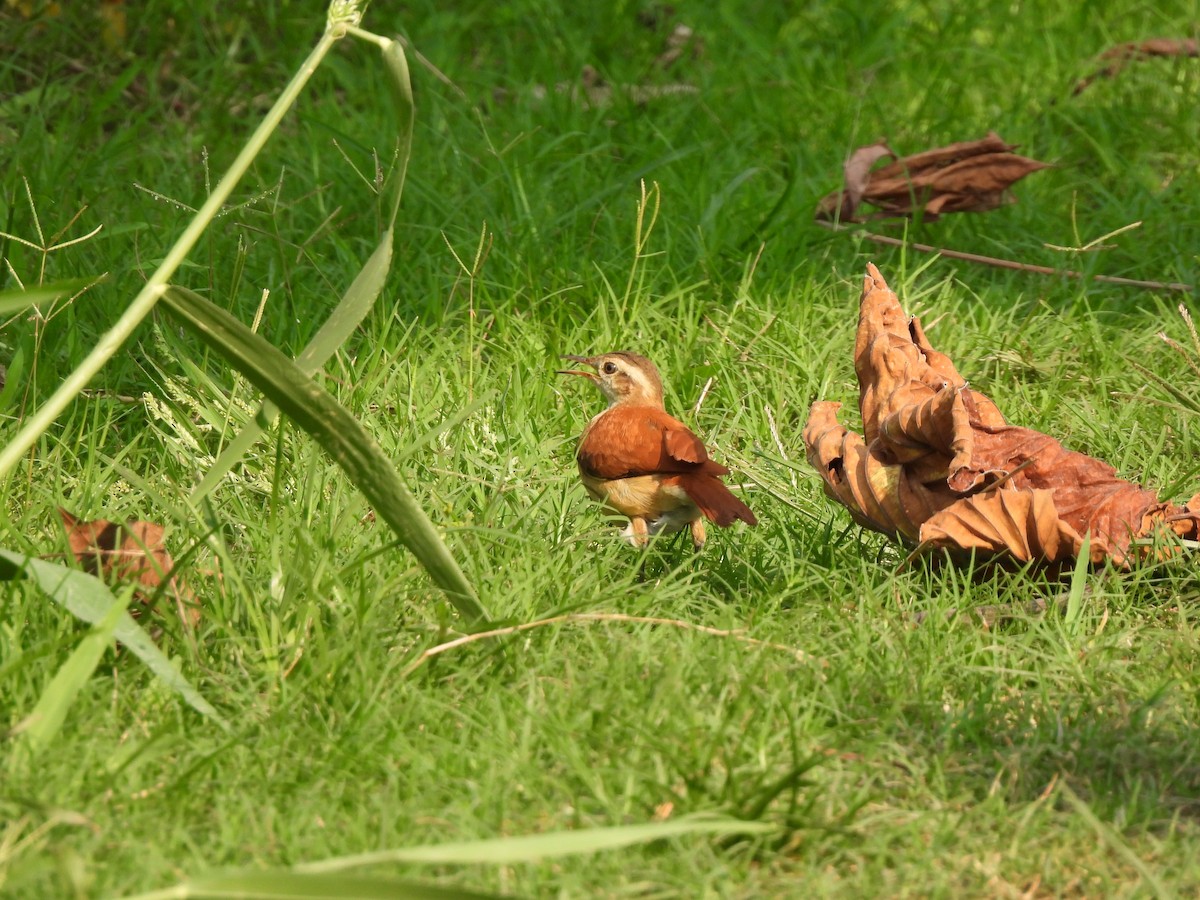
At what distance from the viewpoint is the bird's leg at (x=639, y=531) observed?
144 inches

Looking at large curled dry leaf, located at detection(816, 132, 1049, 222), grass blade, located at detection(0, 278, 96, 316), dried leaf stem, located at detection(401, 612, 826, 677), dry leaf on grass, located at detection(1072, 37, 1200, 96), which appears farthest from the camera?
dry leaf on grass, located at detection(1072, 37, 1200, 96)

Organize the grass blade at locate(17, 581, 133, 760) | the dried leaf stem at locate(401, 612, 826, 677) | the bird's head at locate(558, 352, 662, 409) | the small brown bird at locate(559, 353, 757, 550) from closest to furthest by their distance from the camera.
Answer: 1. the grass blade at locate(17, 581, 133, 760)
2. the dried leaf stem at locate(401, 612, 826, 677)
3. the small brown bird at locate(559, 353, 757, 550)
4. the bird's head at locate(558, 352, 662, 409)

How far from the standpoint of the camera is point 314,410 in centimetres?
272

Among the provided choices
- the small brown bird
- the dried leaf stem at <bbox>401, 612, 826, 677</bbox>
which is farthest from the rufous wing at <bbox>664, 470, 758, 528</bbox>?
the dried leaf stem at <bbox>401, 612, 826, 677</bbox>

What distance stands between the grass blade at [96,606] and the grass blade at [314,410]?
0.45 meters

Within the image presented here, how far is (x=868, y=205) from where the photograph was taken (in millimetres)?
5480

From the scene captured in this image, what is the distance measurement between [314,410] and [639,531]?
1193mm

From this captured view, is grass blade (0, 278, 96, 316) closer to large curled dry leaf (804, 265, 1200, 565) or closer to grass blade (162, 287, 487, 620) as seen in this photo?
grass blade (162, 287, 487, 620)

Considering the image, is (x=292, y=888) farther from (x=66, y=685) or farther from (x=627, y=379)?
(x=627, y=379)

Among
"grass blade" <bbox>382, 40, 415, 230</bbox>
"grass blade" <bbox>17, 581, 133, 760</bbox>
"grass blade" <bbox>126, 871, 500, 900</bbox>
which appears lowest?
"grass blade" <bbox>17, 581, 133, 760</bbox>

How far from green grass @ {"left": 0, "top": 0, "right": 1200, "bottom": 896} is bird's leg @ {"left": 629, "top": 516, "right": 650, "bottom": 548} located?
1.5 inches

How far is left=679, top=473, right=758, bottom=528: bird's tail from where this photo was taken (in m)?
3.50

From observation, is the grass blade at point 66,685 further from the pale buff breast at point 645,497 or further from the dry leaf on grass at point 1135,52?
the dry leaf on grass at point 1135,52

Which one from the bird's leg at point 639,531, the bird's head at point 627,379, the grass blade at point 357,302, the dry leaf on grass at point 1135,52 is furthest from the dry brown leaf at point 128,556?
the dry leaf on grass at point 1135,52
